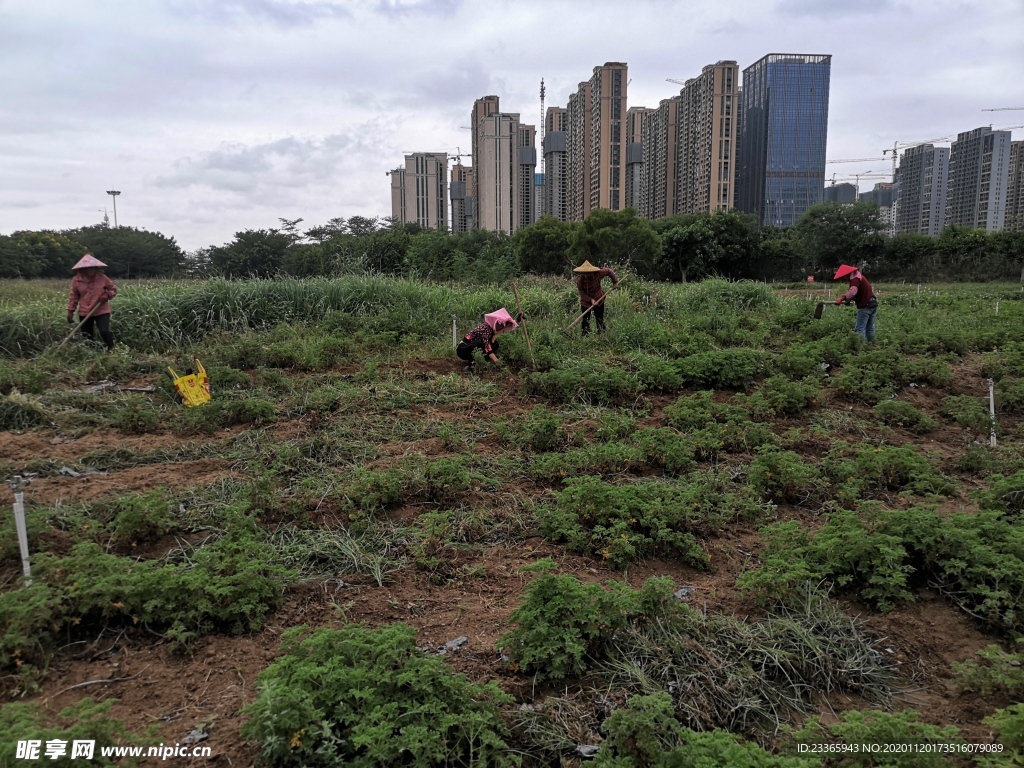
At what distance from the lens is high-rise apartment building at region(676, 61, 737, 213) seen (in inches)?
1671

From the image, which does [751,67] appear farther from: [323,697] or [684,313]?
[323,697]

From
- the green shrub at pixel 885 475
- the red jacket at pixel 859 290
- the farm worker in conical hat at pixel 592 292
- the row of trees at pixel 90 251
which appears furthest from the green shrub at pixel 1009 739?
the row of trees at pixel 90 251

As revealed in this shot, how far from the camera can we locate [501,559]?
3541 millimetres

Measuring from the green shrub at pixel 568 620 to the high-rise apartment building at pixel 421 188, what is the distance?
59.0 m

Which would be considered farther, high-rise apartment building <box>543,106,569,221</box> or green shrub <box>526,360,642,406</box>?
high-rise apartment building <box>543,106,569,221</box>

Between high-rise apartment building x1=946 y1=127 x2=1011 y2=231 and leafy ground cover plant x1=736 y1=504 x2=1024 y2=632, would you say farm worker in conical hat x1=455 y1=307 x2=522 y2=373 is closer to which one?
leafy ground cover plant x1=736 y1=504 x2=1024 y2=632

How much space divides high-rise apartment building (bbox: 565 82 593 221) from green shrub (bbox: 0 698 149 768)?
49.4 m

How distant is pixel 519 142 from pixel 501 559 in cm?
5137

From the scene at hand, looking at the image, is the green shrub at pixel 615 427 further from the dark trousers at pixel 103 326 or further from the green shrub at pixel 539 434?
the dark trousers at pixel 103 326

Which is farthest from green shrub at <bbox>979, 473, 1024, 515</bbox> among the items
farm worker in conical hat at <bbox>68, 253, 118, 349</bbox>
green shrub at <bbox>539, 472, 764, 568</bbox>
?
farm worker in conical hat at <bbox>68, 253, 118, 349</bbox>

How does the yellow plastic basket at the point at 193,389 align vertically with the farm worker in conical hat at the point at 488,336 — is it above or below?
below

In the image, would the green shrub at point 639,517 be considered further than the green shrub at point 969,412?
No

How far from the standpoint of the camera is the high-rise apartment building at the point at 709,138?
139ft

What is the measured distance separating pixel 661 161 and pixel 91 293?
49207mm
